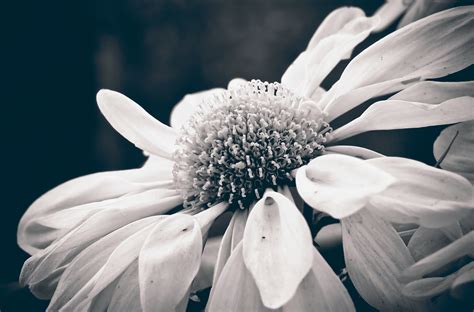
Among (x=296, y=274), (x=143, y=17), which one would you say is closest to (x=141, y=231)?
(x=296, y=274)

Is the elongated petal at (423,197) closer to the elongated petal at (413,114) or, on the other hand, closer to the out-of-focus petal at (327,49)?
the elongated petal at (413,114)

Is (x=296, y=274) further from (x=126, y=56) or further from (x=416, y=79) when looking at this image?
(x=126, y=56)

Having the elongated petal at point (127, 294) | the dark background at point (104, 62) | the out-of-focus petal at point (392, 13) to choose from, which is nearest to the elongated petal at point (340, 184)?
the elongated petal at point (127, 294)

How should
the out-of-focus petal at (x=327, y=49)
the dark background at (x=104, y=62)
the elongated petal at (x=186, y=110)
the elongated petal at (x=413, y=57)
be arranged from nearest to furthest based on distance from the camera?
the elongated petal at (x=413, y=57)
the out-of-focus petal at (x=327, y=49)
the elongated petal at (x=186, y=110)
the dark background at (x=104, y=62)

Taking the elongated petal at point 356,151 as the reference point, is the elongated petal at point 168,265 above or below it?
below

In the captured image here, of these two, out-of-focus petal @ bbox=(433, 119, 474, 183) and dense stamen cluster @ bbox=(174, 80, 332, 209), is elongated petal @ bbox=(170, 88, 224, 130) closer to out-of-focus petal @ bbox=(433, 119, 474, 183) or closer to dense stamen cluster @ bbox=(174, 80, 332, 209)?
dense stamen cluster @ bbox=(174, 80, 332, 209)

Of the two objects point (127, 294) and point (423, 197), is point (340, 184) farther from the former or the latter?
point (127, 294)

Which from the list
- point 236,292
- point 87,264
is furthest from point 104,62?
point 236,292
